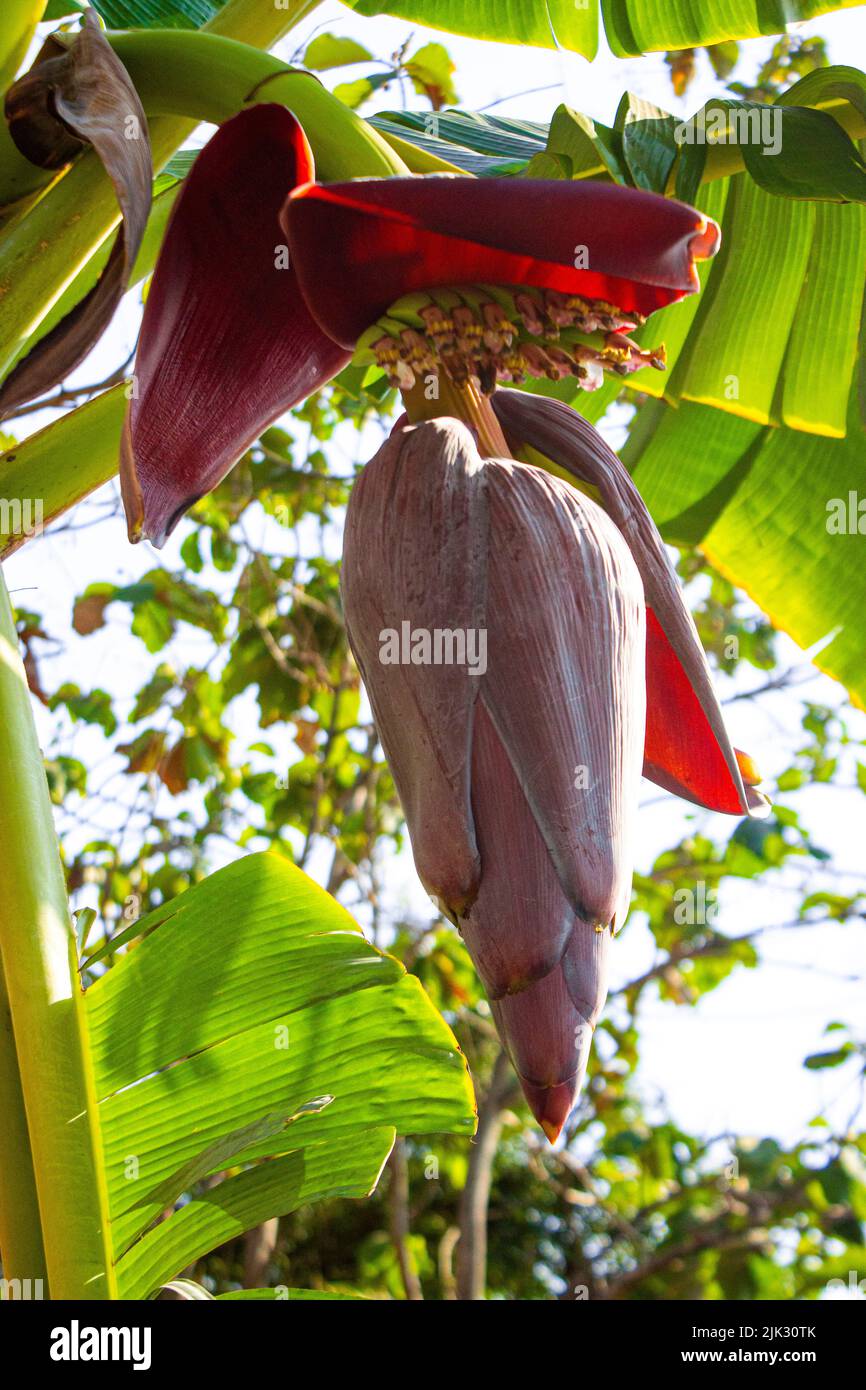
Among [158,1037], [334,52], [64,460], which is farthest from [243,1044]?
[334,52]

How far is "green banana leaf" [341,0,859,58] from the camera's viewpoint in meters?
0.78

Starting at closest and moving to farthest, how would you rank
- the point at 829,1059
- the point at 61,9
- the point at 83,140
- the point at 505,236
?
the point at 505,236 < the point at 83,140 < the point at 61,9 < the point at 829,1059

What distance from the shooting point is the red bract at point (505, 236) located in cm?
28

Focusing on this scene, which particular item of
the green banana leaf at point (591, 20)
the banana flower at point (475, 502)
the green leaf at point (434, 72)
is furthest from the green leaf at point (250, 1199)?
the green leaf at point (434, 72)

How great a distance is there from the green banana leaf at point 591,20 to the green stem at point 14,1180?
701mm

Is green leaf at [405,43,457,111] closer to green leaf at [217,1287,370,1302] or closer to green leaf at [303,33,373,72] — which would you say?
green leaf at [303,33,373,72]

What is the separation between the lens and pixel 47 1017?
0.44 metres

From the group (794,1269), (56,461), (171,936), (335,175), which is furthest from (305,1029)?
(794,1269)

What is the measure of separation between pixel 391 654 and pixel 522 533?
0.16ft

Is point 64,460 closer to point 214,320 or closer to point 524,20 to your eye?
point 214,320

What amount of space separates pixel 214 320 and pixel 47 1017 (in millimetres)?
259

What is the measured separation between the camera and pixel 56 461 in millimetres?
540

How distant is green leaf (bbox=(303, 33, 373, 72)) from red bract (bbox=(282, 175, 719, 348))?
4.15 ft

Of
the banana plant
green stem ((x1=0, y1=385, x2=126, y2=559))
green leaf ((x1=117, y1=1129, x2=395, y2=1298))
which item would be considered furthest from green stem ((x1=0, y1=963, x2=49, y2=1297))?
green stem ((x1=0, y1=385, x2=126, y2=559))
